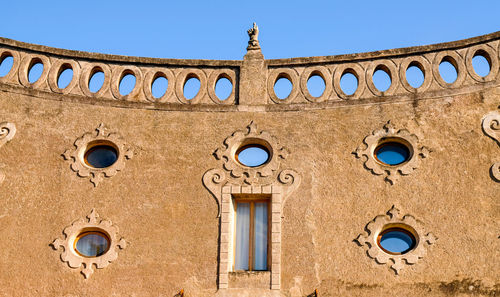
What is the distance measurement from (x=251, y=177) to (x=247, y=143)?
83 cm

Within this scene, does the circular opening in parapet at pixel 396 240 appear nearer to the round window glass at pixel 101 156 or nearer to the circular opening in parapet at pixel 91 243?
the circular opening in parapet at pixel 91 243

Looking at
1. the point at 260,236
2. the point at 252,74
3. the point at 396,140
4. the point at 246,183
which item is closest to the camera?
the point at 260,236

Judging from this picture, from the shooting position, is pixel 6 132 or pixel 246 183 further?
pixel 6 132

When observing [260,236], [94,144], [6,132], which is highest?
[6,132]

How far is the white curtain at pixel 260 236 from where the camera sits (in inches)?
632

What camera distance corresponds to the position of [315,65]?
17.8 m

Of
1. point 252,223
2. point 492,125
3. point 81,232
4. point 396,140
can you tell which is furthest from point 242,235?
point 492,125

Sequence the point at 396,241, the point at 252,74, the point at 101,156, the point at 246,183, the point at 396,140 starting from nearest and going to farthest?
1. the point at 396,241
2. the point at 246,183
3. the point at 396,140
4. the point at 101,156
5. the point at 252,74

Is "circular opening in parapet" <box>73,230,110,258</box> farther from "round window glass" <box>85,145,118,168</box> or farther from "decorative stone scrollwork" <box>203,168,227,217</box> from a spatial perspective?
"decorative stone scrollwork" <box>203,168,227,217</box>

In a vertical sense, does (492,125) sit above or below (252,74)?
below

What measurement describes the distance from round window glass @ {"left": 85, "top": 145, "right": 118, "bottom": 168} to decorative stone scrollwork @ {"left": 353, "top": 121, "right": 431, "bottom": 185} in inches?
188

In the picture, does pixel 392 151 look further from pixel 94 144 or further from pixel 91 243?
pixel 91 243

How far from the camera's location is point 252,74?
17.8 meters

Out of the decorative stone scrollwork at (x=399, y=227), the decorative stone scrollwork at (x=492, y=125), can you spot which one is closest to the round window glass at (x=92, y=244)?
the decorative stone scrollwork at (x=399, y=227)
